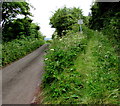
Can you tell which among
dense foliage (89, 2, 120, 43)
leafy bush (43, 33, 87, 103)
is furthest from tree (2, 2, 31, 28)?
leafy bush (43, 33, 87, 103)

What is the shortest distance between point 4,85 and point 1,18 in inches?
540

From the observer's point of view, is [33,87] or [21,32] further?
[21,32]

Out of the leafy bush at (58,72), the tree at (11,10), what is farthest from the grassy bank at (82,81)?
the tree at (11,10)

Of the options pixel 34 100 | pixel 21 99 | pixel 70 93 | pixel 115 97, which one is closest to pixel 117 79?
pixel 115 97

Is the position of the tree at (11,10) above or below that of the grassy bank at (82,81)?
above

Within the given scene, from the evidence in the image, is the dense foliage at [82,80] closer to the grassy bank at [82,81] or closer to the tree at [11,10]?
the grassy bank at [82,81]

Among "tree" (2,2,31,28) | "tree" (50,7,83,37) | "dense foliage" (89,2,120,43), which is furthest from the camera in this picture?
"tree" (50,7,83,37)

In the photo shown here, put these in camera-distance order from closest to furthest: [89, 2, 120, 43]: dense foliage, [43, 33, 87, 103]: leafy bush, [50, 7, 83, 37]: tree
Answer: [43, 33, 87, 103]: leafy bush → [89, 2, 120, 43]: dense foliage → [50, 7, 83, 37]: tree

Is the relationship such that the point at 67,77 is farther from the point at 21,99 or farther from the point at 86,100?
the point at 21,99

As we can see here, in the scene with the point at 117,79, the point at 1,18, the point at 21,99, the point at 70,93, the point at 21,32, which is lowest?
the point at 21,99

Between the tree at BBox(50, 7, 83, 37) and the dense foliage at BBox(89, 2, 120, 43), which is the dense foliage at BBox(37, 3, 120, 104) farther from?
the tree at BBox(50, 7, 83, 37)

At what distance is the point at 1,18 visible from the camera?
55.9 feet

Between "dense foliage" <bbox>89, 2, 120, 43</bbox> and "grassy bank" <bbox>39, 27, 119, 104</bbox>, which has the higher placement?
"dense foliage" <bbox>89, 2, 120, 43</bbox>

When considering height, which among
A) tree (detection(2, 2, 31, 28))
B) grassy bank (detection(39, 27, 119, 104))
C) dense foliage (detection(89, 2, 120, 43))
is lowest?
grassy bank (detection(39, 27, 119, 104))
